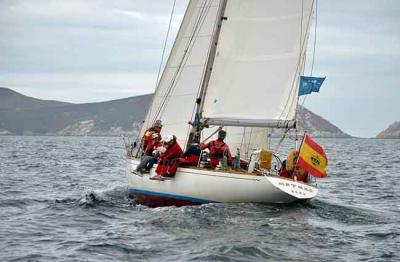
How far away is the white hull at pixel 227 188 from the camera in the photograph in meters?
19.0

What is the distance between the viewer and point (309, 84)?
20469mm

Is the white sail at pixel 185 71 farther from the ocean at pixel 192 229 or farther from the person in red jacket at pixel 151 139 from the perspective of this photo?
the ocean at pixel 192 229

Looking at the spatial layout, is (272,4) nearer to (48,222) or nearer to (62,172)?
(48,222)

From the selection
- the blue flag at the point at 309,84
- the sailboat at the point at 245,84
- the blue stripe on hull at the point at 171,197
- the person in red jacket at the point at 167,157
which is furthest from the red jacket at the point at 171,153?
the blue flag at the point at 309,84

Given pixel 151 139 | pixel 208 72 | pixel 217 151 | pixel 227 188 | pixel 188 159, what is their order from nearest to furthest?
pixel 227 188 < pixel 217 151 < pixel 188 159 < pixel 208 72 < pixel 151 139

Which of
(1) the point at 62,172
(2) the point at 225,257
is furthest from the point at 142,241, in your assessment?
(1) the point at 62,172

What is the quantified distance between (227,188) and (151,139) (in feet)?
12.9

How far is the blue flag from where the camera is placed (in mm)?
20406

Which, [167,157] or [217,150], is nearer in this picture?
[217,150]

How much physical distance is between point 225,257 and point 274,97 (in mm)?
7924

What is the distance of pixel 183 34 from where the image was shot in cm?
2419

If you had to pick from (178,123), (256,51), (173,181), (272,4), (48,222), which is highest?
(272,4)

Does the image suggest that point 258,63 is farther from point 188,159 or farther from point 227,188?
point 227,188

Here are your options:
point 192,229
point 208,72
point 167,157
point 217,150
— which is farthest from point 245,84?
point 192,229
